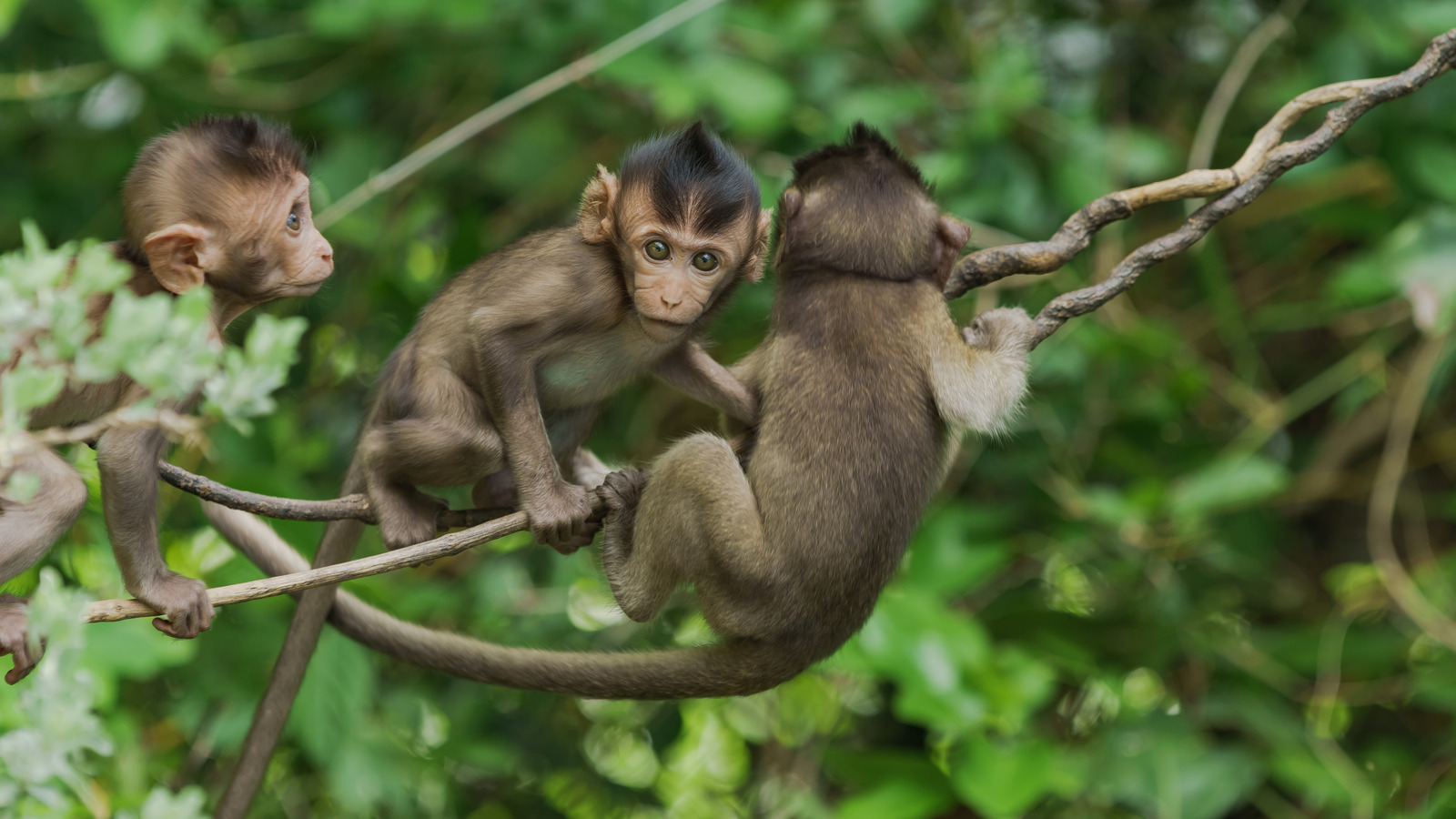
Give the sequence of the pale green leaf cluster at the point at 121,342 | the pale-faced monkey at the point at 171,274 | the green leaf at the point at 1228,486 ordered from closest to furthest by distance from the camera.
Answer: the pale green leaf cluster at the point at 121,342 < the pale-faced monkey at the point at 171,274 < the green leaf at the point at 1228,486

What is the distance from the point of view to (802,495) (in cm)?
378

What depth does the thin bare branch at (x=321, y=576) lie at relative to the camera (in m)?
2.86

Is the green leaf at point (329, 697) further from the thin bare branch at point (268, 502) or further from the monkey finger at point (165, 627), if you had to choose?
the monkey finger at point (165, 627)

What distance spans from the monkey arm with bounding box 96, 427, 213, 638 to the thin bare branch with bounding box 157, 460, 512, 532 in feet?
0.21

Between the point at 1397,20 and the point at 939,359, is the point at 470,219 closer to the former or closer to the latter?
the point at 939,359

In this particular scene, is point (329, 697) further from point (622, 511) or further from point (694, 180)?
point (694, 180)

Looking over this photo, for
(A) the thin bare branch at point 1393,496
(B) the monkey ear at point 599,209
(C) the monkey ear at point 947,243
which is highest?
(B) the monkey ear at point 599,209

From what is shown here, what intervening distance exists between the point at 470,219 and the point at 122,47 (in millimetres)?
1598

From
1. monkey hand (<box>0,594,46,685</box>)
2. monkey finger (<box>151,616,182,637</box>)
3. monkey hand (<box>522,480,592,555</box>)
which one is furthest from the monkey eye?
monkey hand (<box>0,594,46,685</box>)

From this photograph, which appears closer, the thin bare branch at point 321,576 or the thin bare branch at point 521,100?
the thin bare branch at point 321,576

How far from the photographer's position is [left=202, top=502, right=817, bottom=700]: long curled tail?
152 inches

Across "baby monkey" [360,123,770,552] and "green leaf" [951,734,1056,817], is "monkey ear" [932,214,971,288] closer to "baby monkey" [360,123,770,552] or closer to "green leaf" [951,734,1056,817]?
"baby monkey" [360,123,770,552]

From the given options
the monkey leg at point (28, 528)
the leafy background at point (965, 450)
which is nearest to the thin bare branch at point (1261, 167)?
the leafy background at point (965, 450)

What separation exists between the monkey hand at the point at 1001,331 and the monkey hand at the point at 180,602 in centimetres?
246
